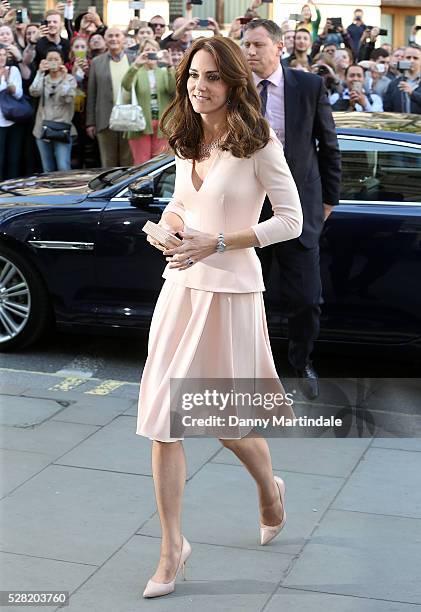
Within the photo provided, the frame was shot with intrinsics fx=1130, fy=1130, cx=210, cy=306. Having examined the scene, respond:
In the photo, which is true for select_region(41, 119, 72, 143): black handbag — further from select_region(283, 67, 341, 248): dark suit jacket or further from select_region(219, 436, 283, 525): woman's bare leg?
select_region(219, 436, 283, 525): woman's bare leg

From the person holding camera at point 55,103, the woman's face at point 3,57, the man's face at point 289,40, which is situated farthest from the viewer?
the man's face at point 289,40

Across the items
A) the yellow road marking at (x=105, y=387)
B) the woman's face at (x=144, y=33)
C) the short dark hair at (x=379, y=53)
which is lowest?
the yellow road marking at (x=105, y=387)

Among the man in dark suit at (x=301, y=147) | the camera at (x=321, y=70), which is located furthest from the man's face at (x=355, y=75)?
the man in dark suit at (x=301, y=147)

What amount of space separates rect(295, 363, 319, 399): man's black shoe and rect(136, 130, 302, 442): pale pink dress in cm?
239

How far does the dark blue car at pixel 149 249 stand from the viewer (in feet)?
21.3

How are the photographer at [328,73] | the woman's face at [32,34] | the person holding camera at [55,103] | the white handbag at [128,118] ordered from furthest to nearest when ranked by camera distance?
the woman's face at [32,34], the person holding camera at [55,103], the photographer at [328,73], the white handbag at [128,118]

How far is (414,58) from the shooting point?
1216 centimetres

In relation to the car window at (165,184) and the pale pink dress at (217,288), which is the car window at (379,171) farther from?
the pale pink dress at (217,288)

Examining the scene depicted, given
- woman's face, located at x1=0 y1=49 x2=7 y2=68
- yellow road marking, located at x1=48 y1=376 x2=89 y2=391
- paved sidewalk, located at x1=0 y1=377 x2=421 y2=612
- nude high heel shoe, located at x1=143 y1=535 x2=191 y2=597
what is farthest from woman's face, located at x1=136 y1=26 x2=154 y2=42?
nude high heel shoe, located at x1=143 y1=535 x2=191 y2=597

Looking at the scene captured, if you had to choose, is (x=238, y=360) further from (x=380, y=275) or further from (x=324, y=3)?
(x=324, y=3)

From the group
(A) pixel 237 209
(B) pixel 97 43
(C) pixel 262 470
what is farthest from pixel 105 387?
(B) pixel 97 43

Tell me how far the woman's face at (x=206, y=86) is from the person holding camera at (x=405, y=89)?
803cm

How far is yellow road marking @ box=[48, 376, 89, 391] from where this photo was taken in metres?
6.55

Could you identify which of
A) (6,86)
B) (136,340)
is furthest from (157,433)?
(6,86)
